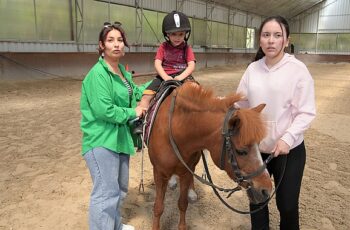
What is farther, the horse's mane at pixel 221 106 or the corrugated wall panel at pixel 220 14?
the corrugated wall panel at pixel 220 14

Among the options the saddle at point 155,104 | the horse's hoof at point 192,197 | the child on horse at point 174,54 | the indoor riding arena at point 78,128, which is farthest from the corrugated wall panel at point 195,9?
the saddle at point 155,104

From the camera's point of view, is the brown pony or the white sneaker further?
the white sneaker

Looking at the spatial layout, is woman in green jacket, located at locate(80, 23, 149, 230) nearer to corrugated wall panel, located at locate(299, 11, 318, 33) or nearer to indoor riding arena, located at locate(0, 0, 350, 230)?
indoor riding arena, located at locate(0, 0, 350, 230)

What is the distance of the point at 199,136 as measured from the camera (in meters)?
1.77

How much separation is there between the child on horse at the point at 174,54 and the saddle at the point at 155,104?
284 millimetres

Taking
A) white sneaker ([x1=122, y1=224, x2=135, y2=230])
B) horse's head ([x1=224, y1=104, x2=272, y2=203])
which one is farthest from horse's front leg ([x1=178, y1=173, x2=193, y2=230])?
horse's head ([x1=224, y1=104, x2=272, y2=203])

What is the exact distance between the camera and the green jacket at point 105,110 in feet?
5.65

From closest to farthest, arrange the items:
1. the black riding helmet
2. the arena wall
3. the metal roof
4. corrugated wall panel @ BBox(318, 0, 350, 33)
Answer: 1. the black riding helmet
2. the arena wall
3. the metal roof
4. corrugated wall panel @ BBox(318, 0, 350, 33)

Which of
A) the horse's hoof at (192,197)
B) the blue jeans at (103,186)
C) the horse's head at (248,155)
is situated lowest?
the horse's hoof at (192,197)

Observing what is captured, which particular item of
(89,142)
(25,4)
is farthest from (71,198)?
(25,4)

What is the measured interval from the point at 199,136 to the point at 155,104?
604mm

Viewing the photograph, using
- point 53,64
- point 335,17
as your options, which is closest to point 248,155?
point 53,64

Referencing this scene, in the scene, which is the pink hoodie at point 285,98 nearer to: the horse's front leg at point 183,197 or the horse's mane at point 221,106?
the horse's mane at point 221,106

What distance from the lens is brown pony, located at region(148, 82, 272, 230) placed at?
→ 1.51 metres
